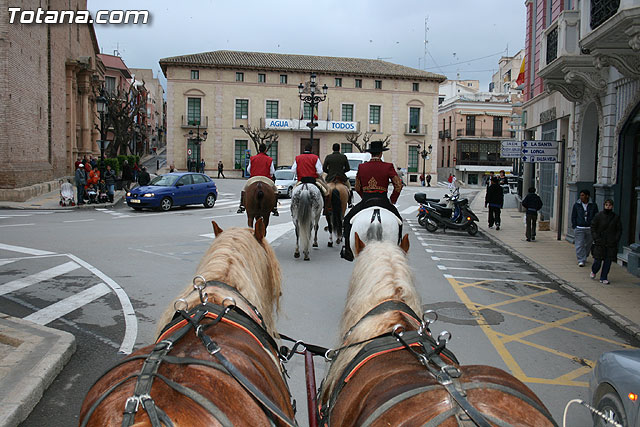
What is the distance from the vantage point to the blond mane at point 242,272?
9.34 feet

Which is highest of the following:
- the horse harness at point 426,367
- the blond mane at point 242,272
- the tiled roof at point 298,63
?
the tiled roof at point 298,63

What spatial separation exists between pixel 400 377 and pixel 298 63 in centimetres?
5832

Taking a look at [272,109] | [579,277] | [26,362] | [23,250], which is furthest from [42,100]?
[272,109]

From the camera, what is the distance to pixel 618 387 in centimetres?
361

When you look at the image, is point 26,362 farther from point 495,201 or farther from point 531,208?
point 495,201

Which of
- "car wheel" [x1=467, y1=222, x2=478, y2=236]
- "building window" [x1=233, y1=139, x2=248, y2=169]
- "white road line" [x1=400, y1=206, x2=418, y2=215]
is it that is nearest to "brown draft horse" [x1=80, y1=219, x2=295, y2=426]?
"car wheel" [x1=467, y1=222, x2=478, y2=236]

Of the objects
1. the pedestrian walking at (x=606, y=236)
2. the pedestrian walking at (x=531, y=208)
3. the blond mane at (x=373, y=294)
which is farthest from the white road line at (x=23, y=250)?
the pedestrian walking at (x=531, y=208)

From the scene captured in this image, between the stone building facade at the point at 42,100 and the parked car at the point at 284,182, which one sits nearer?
the stone building facade at the point at 42,100

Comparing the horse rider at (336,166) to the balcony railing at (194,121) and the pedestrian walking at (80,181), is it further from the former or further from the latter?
the balcony railing at (194,121)

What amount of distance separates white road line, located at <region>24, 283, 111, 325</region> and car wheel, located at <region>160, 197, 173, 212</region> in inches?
535

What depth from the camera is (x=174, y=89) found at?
179ft

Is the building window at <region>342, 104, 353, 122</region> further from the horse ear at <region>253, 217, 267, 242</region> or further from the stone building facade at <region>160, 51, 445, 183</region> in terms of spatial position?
the horse ear at <region>253, 217, 267, 242</region>

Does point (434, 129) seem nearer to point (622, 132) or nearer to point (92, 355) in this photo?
point (622, 132)

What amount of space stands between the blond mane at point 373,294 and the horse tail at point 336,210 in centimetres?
844
